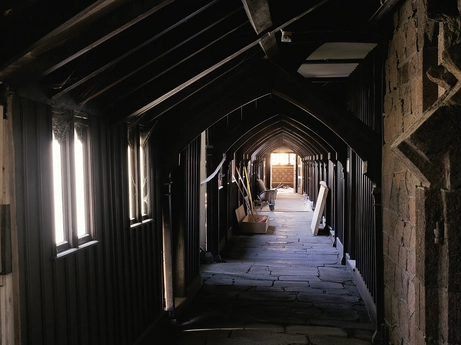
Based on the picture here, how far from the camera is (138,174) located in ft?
18.1

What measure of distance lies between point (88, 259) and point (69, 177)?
768 millimetres

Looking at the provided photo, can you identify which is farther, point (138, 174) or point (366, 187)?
point (366, 187)

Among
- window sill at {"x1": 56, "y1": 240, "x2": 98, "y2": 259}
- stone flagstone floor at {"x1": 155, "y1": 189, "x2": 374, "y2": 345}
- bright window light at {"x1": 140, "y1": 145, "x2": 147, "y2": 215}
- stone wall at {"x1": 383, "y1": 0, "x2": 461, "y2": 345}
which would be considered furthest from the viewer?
stone flagstone floor at {"x1": 155, "y1": 189, "x2": 374, "y2": 345}

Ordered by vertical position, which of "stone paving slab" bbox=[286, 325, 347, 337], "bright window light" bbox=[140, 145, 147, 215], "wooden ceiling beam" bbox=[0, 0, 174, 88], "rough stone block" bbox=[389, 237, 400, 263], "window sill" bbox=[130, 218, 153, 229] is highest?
"wooden ceiling beam" bbox=[0, 0, 174, 88]

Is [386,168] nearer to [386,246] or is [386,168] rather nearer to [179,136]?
[386,246]

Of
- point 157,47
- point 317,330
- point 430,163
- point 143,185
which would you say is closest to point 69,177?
point 157,47

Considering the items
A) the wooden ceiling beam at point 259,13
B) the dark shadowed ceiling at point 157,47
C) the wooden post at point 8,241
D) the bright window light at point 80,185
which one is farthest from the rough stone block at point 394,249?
the wooden post at point 8,241

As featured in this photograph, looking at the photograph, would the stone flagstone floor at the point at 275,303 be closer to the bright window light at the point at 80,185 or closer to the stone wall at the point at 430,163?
the stone wall at the point at 430,163

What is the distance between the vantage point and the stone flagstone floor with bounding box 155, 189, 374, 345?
6.16 meters

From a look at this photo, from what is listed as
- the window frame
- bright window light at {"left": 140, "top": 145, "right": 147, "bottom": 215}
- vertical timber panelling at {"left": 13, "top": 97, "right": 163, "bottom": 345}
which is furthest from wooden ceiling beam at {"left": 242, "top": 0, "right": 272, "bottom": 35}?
bright window light at {"left": 140, "top": 145, "right": 147, "bottom": 215}

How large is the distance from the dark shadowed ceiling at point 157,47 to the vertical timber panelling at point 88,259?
0.32 m

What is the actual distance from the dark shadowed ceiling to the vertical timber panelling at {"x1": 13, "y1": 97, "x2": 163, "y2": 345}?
1.04ft

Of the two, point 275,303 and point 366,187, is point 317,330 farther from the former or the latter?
point 366,187

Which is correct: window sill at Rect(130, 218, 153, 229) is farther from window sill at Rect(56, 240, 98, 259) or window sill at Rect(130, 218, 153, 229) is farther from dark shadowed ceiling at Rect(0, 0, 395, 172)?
dark shadowed ceiling at Rect(0, 0, 395, 172)
